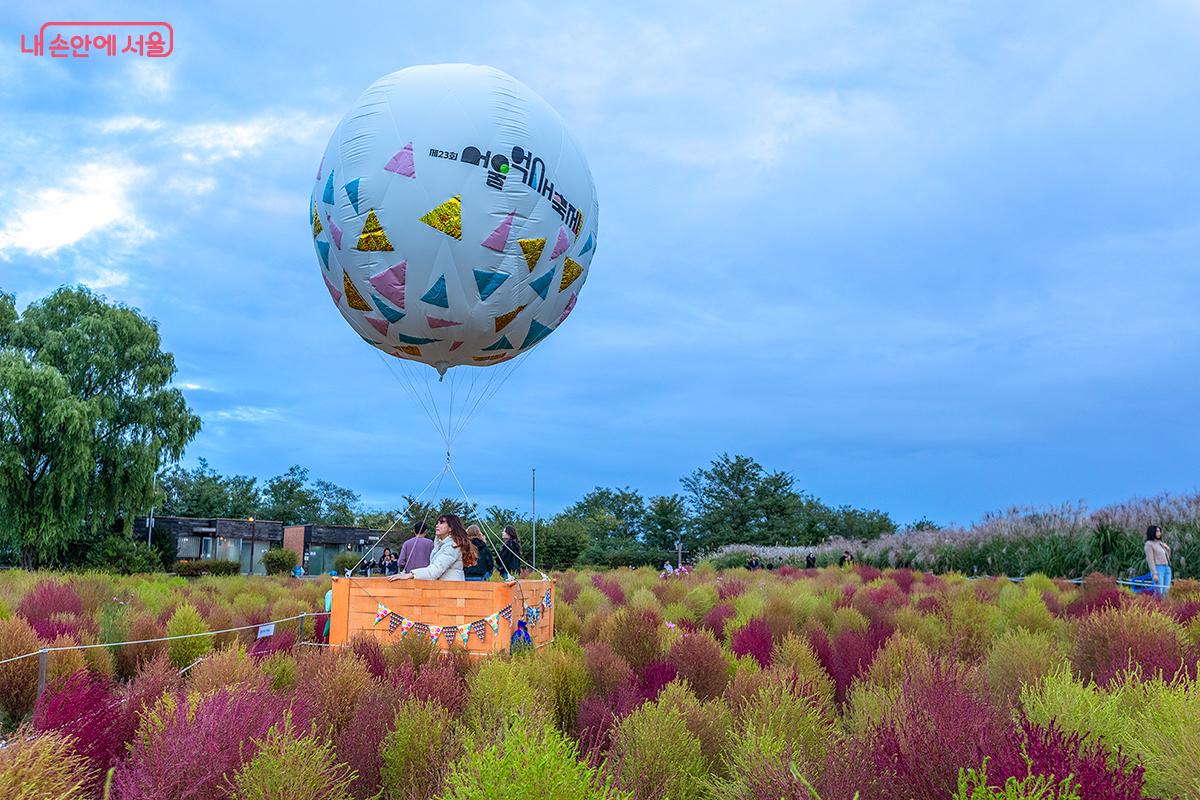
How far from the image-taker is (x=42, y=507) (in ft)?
89.3


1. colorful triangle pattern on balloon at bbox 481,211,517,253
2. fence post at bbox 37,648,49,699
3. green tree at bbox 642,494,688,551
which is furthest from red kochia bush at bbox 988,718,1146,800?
green tree at bbox 642,494,688,551

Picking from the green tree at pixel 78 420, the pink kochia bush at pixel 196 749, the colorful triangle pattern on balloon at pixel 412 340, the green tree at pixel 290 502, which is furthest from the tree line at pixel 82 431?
the green tree at pixel 290 502

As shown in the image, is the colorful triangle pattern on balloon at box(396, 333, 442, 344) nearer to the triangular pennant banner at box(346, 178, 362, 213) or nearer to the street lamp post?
the triangular pennant banner at box(346, 178, 362, 213)

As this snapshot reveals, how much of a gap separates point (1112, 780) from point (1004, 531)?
68.3ft

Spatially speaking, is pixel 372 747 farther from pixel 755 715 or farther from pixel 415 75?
pixel 415 75

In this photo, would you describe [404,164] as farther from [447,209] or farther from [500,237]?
[500,237]

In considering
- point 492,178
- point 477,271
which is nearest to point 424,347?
point 477,271

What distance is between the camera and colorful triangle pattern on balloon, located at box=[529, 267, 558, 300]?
304 inches

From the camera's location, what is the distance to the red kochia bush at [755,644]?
16.1 feet

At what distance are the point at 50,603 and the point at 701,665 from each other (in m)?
6.82

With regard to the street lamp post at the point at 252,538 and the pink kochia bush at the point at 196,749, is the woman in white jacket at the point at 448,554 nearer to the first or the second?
the pink kochia bush at the point at 196,749

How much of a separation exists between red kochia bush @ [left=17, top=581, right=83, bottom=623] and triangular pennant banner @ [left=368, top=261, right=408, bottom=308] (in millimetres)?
4008

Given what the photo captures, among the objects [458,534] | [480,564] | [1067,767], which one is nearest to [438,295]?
[458,534]

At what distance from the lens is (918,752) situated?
7.22ft
